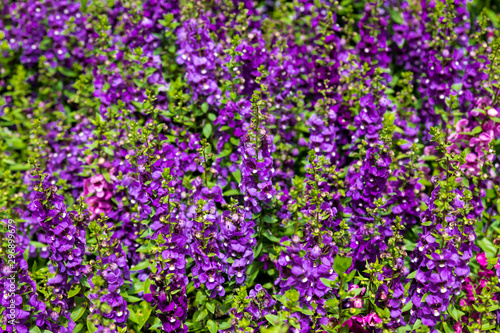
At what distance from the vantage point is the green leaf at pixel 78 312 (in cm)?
616

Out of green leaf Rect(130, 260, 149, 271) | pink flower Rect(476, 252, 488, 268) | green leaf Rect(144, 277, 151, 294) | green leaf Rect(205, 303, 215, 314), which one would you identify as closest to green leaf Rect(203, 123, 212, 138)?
green leaf Rect(130, 260, 149, 271)

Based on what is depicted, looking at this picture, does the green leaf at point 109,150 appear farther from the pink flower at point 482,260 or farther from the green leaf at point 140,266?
the pink flower at point 482,260

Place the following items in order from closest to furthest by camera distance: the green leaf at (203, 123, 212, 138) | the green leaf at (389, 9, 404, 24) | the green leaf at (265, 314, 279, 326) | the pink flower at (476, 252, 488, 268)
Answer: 1. the green leaf at (265, 314, 279, 326)
2. the pink flower at (476, 252, 488, 268)
3. the green leaf at (203, 123, 212, 138)
4. the green leaf at (389, 9, 404, 24)

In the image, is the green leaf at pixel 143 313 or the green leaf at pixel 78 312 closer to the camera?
the green leaf at pixel 143 313

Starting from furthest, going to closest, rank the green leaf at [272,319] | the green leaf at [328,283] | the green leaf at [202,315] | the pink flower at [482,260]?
the pink flower at [482,260], the green leaf at [202,315], the green leaf at [328,283], the green leaf at [272,319]

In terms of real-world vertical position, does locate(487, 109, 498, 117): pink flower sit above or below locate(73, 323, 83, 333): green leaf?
above

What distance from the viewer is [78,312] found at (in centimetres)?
620

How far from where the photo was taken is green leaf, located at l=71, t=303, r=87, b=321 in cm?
616

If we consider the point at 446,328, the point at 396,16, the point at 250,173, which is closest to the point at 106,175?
the point at 250,173

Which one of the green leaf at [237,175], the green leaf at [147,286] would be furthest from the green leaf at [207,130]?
the green leaf at [147,286]

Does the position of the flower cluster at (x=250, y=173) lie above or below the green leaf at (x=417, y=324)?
above

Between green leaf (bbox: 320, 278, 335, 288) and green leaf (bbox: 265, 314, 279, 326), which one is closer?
green leaf (bbox: 265, 314, 279, 326)

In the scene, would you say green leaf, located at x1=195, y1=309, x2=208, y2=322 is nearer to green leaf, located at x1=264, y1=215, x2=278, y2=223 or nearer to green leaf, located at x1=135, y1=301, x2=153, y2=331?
green leaf, located at x1=135, y1=301, x2=153, y2=331

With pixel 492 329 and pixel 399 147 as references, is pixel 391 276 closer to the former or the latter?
pixel 492 329
